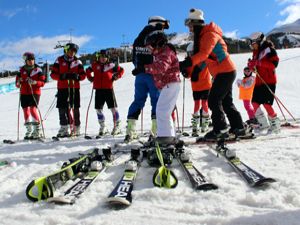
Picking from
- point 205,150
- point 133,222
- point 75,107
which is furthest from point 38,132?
point 133,222

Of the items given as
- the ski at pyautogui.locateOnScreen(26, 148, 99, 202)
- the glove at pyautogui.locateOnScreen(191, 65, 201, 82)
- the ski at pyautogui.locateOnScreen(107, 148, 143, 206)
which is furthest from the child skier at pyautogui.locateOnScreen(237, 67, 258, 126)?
the ski at pyautogui.locateOnScreen(26, 148, 99, 202)

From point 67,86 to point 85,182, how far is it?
5014mm

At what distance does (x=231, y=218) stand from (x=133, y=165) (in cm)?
151

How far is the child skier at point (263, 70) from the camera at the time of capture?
6755 millimetres

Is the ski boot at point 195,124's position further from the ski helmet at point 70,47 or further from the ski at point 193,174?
the ski helmet at point 70,47

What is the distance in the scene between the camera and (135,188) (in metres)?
3.27

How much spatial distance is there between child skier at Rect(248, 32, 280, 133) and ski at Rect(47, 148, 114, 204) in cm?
376

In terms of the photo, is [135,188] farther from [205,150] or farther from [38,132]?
[38,132]

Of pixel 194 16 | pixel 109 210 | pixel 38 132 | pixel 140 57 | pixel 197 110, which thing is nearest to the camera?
pixel 109 210

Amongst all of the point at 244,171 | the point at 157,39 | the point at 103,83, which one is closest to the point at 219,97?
the point at 157,39

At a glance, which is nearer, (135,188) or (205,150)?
(135,188)

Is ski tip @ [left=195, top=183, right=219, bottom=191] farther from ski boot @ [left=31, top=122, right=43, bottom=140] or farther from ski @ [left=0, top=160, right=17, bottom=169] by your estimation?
ski boot @ [left=31, top=122, right=43, bottom=140]

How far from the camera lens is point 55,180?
10.6 ft

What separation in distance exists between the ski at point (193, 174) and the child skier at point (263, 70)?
10.3 feet
